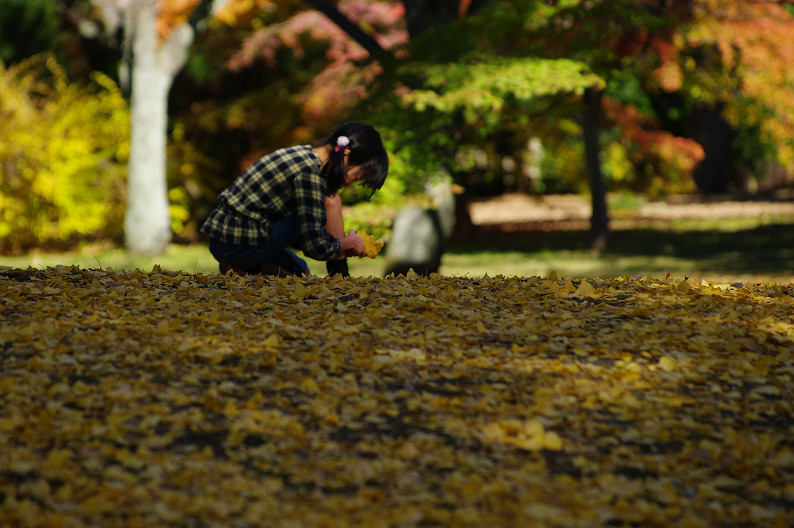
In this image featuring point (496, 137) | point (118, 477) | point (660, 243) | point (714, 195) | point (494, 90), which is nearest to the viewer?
point (118, 477)

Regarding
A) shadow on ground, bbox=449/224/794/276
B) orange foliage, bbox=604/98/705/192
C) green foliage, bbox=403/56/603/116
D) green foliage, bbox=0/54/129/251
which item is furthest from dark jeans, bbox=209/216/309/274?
orange foliage, bbox=604/98/705/192

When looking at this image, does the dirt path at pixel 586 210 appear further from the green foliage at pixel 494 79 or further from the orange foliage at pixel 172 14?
the green foliage at pixel 494 79

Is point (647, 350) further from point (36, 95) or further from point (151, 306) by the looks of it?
point (36, 95)

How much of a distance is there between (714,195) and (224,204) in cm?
2181

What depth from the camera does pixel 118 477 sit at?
2.57 m

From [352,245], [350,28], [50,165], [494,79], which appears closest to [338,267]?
[352,245]

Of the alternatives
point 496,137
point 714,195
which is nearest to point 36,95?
point 496,137

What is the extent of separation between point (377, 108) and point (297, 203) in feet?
13.5

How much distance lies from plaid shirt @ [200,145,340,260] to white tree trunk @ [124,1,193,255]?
8.16 metres

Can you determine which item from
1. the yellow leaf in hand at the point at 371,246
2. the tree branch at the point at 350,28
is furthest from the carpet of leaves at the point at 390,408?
the tree branch at the point at 350,28

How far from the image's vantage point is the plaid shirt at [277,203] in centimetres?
474

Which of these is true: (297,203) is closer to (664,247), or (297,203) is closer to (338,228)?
(338,228)

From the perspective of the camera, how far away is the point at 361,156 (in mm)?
4684

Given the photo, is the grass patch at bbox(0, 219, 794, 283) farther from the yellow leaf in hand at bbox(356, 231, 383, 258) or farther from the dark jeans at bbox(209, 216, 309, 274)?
the dark jeans at bbox(209, 216, 309, 274)
